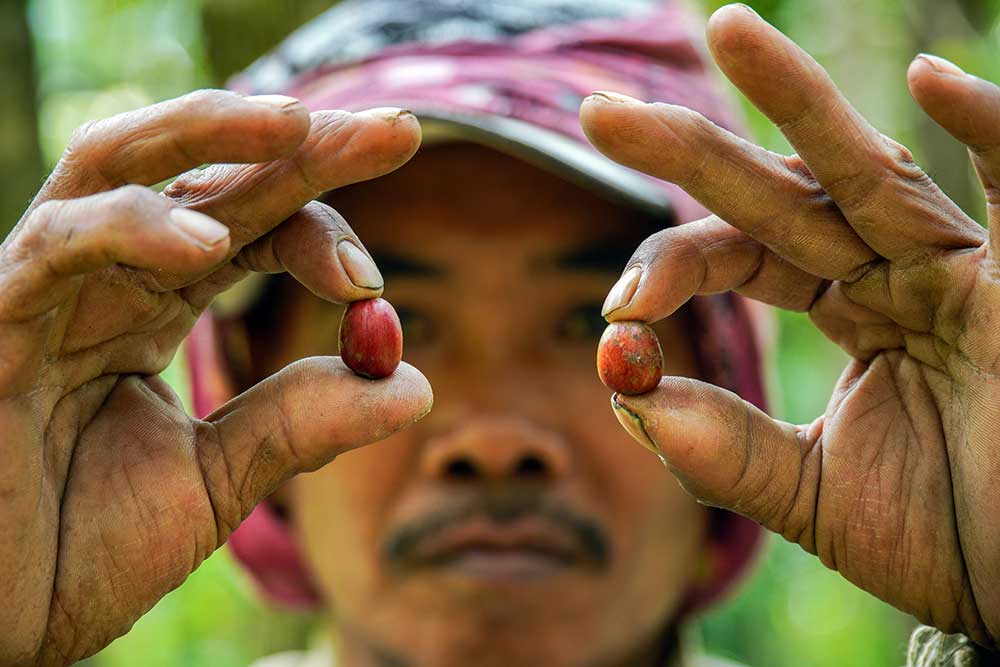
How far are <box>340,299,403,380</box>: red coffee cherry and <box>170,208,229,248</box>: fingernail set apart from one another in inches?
11.9

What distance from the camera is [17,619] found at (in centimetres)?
164

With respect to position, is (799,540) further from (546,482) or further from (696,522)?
(696,522)

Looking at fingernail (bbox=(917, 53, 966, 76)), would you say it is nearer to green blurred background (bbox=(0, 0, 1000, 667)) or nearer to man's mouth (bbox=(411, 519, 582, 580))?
man's mouth (bbox=(411, 519, 582, 580))

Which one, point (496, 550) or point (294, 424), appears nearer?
point (294, 424)

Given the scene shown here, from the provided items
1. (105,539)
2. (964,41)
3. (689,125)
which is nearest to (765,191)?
(689,125)

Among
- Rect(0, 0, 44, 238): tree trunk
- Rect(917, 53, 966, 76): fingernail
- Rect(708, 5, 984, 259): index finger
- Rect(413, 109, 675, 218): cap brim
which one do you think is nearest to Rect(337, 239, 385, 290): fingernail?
Rect(708, 5, 984, 259): index finger

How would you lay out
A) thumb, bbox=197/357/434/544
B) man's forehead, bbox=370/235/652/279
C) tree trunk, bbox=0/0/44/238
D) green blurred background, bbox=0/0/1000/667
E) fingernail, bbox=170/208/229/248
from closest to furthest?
fingernail, bbox=170/208/229/248, thumb, bbox=197/357/434/544, man's forehead, bbox=370/235/652/279, tree trunk, bbox=0/0/44/238, green blurred background, bbox=0/0/1000/667

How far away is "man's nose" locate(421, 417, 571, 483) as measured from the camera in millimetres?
2656

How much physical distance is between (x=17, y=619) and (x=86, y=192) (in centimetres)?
62

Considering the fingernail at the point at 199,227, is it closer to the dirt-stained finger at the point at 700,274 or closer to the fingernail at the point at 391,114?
the fingernail at the point at 391,114

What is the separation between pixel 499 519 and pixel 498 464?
13 cm

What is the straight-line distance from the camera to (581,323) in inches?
112

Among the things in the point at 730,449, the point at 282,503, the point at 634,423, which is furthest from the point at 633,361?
the point at 282,503

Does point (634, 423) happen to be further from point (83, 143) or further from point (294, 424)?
point (83, 143)
